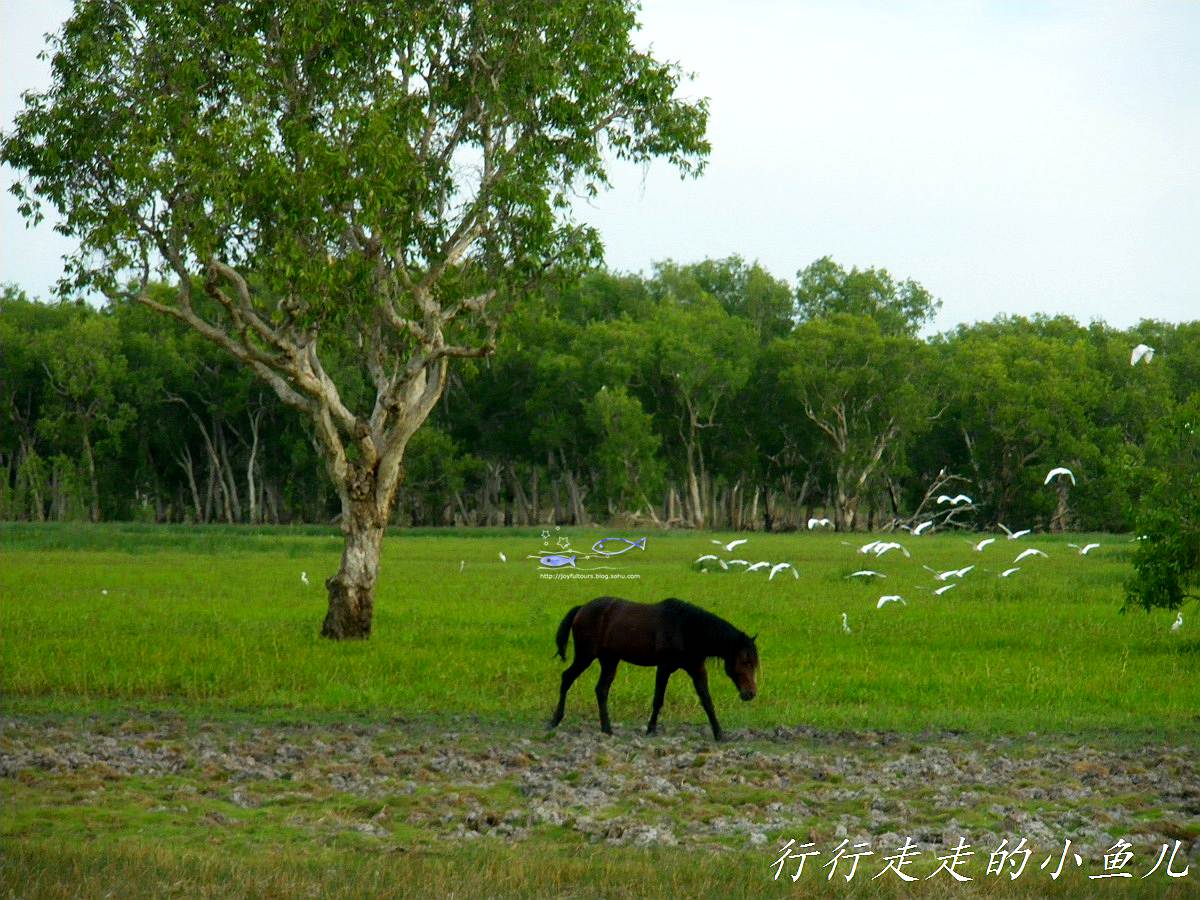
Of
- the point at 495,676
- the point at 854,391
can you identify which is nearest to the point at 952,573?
the point at 495,676

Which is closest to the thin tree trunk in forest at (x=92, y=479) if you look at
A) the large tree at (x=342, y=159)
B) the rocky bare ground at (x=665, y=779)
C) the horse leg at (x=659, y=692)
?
the large tree at (x=342, y=159)

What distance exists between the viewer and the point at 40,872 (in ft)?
30.4

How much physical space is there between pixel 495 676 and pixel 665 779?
7.68 m

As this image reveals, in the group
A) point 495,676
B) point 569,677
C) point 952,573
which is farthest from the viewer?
point 952,573

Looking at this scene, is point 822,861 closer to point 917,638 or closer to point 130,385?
point 917,638

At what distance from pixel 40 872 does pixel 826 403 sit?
80.7 metres

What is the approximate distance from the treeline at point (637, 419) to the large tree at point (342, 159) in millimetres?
51777

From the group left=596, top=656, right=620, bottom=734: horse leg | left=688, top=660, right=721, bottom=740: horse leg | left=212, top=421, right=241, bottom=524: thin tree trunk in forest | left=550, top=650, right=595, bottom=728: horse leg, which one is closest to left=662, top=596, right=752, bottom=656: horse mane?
left=688, top=660, right=721, bottom=740: horse leg

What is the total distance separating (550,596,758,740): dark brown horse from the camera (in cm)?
1496

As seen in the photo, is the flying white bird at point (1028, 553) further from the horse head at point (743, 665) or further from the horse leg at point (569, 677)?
the horse head at point (743, 665)

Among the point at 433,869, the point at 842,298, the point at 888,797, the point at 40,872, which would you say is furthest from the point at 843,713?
the point at 842,298

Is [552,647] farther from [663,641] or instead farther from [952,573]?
[952,573]

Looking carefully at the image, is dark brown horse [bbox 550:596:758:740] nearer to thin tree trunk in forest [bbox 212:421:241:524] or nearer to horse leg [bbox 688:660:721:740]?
horse leg [bbox 688:660:721:740]

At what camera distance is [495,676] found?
20.4m
